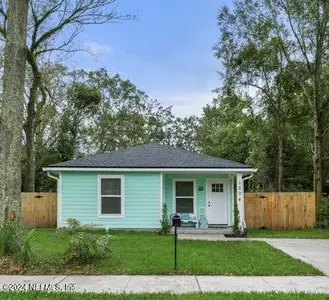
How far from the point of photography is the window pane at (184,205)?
56.7 feet

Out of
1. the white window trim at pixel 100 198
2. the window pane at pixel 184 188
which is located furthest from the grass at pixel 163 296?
the window pane at pixel 184 188

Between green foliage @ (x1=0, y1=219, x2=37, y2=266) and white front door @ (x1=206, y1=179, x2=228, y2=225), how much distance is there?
9766mm

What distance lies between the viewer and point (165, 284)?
7051 mm

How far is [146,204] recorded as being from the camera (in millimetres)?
16547

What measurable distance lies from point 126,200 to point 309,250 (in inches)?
288

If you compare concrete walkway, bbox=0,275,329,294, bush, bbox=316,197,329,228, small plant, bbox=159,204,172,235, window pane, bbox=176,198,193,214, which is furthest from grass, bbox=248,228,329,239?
concrete walkway, bbox=0,275,329,294

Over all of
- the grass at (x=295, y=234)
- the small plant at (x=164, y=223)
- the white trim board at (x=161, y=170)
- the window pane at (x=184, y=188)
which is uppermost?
the white trim board at (x=161, y=170)

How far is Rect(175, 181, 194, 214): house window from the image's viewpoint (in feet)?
56.7

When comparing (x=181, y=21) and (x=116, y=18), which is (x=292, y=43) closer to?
(x=181, y=21)

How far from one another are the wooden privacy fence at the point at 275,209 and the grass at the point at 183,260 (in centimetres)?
588

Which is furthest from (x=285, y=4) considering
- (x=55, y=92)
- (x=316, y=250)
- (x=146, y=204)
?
(x=55, y=92)

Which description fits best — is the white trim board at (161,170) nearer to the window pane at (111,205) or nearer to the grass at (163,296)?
the window pane at (111,205)

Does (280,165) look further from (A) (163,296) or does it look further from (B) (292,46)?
(A) (163,296)

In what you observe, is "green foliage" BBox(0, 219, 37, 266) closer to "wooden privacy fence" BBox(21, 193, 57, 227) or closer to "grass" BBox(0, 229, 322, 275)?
"grass" BBox(0, 229, 322, 275)
